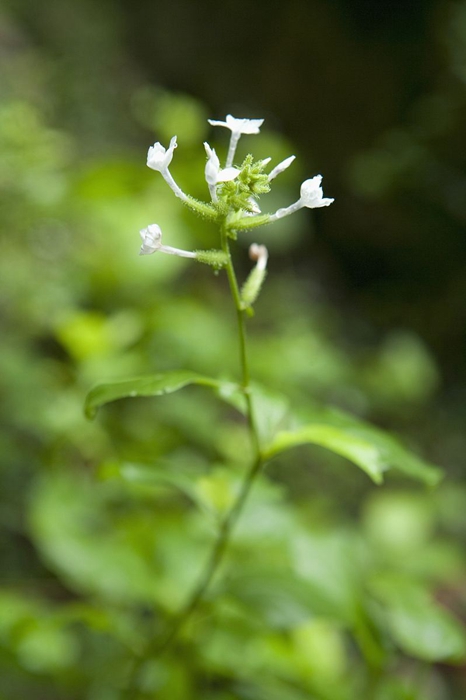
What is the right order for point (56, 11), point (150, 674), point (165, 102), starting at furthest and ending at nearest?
point (56, 11) < point (165, 102) < point (150, 674)

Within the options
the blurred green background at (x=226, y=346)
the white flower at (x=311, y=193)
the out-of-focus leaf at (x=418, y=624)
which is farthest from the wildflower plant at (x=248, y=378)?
the out-of-focus leaf at (x=418, y=624)

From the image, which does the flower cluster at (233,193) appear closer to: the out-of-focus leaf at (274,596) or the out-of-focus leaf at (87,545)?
the out-of-focus leaf at (274,596)

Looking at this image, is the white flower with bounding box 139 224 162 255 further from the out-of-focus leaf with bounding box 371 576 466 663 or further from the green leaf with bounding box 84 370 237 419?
→ the out-of-focus leaf with bounding box 371 576 466 663

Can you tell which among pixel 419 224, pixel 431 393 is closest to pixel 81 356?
pixel 431 393

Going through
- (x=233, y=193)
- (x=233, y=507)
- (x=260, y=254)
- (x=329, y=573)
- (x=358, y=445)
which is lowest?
(x=329, y=573)

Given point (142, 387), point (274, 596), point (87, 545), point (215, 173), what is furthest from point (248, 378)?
point (87, 545)

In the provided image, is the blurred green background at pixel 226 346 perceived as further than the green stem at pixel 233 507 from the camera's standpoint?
Yes

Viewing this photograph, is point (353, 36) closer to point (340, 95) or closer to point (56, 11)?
point (340, 95)

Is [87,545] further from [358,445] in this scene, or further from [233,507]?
[358,445]
